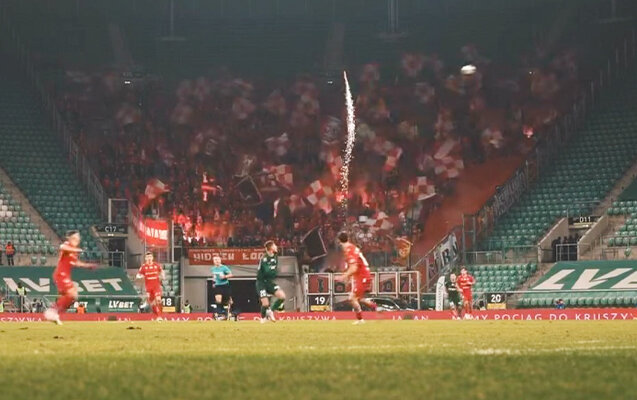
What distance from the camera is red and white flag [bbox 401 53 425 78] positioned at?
5962 centimetres

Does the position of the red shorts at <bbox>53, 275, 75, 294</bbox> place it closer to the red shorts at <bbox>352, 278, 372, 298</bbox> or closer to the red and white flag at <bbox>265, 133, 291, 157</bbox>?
the red shorts at <bbox>352, 278, 372, 298</bbox>

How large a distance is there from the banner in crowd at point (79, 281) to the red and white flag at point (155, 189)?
5.71 meters

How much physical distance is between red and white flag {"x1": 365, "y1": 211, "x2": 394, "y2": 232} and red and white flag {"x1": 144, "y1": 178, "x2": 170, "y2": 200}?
10.0m

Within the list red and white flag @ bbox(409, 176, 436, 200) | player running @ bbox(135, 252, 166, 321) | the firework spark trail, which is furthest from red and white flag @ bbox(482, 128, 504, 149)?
player running @ bbox(135, 252, 166, 321)

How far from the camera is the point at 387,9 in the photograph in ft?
203

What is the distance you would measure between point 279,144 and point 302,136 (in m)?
1.28

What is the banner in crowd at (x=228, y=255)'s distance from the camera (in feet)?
169

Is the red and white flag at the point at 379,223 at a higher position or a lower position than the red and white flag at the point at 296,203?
lower

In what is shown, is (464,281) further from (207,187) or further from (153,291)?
(207,187)

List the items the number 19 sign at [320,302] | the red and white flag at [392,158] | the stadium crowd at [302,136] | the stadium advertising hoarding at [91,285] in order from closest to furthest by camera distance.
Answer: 1. the stadium advertising hoarding at [91,285]
2. the number 19 sign at [320,302]
3. the stadium crowd at [302,136]
4. the red and white flag at [392,158]

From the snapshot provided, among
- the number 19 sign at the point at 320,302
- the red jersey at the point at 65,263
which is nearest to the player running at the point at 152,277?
the number 19 sign at the point at 320,302

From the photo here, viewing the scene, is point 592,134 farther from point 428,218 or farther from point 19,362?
point 19,362

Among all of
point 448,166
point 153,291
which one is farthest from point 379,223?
point 153,291

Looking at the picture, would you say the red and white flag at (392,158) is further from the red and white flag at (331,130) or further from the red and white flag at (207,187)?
the red and white flag at (207,187)
